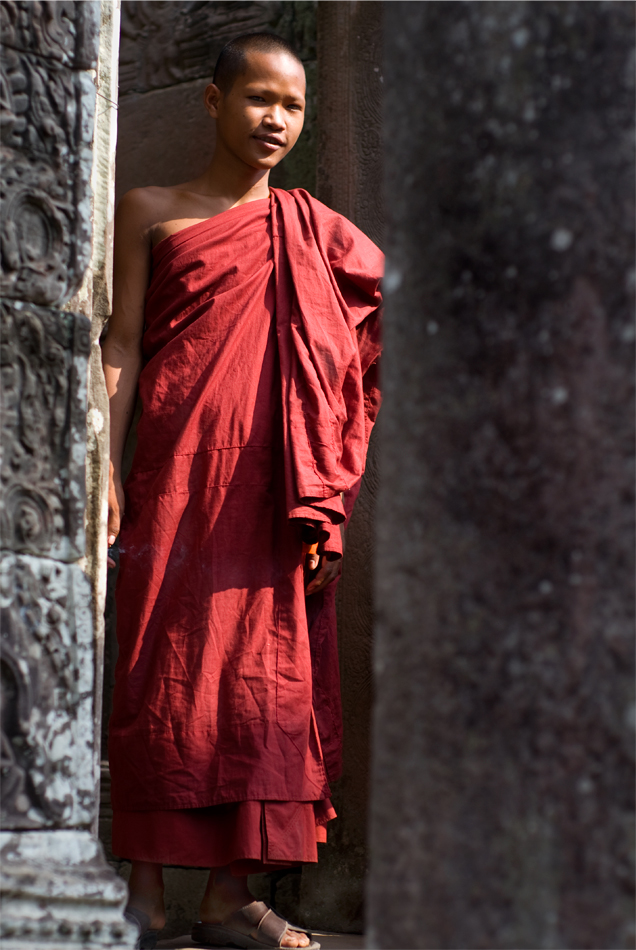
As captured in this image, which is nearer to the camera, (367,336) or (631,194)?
(631,194)

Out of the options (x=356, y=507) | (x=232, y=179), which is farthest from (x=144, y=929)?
(x=232, y=179)

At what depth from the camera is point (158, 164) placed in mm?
3965

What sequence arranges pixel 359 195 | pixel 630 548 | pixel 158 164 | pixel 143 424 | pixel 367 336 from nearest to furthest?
pixel 630 548 < pixel 143 424 < pixel 367 336 < pixel 359 195 < pixel 158 164

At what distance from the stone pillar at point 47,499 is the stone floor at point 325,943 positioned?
105 cm

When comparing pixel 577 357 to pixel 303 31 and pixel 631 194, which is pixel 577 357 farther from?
pixel 303 31

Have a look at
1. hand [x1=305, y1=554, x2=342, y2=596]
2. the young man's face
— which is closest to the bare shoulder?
the young man's face

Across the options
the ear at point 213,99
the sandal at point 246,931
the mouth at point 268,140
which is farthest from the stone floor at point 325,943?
the ear at point 213,99

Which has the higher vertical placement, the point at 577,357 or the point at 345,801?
Answer: the point at 577,357

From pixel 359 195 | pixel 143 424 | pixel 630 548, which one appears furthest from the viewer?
pixel 359 195

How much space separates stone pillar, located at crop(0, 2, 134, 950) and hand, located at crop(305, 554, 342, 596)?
986mm

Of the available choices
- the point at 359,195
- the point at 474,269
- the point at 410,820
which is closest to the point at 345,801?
the point at 359,195

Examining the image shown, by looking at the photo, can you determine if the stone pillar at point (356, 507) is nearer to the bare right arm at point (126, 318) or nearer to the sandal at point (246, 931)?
the sandal at point (246, 931)

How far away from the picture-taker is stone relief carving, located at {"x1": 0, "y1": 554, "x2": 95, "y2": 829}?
1647mm

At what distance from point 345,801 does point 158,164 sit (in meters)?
2.27
